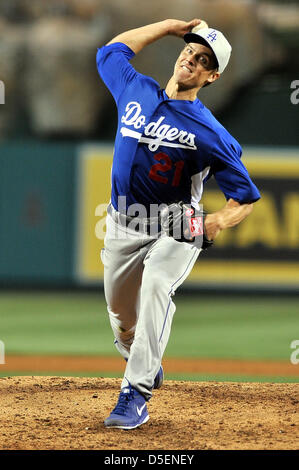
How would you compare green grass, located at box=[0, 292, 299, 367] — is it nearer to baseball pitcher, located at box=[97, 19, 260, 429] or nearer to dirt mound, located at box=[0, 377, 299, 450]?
dirt mound, located at box=[0, 377, 299, 450]

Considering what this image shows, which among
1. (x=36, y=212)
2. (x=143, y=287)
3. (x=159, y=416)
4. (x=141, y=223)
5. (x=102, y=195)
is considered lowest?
(x=36, y=212)

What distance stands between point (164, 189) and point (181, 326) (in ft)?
13.5

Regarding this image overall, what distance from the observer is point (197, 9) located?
38.8 feet

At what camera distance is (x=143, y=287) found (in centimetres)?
363

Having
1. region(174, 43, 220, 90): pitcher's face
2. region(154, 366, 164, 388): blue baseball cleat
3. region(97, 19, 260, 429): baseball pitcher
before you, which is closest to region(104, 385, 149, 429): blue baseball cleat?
region(97, 19, 260, 429): baseball pitcher

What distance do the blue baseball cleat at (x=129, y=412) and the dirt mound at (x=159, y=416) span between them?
35mm

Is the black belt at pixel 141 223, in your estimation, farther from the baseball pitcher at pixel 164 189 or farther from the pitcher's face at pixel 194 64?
the pitcher's face at pixel 194 64

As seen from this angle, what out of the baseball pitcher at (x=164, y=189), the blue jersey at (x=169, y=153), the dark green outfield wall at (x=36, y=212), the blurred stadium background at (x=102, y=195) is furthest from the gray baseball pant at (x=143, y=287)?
the dark green outfield wall at (x=36, y=212)

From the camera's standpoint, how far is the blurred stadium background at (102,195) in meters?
6.77

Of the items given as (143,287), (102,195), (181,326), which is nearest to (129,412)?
(143,287)

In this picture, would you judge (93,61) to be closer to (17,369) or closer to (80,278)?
(80,278)

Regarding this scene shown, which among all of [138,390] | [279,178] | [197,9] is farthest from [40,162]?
[138,390]

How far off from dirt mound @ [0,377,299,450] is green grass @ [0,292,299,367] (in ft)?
5.54

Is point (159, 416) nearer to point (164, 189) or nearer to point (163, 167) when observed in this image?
point (164, 189)
